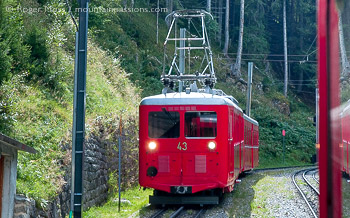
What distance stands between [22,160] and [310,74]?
43.8 meters

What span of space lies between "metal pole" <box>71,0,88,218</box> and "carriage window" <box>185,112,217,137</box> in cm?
349

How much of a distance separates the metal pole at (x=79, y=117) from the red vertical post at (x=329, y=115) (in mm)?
7558

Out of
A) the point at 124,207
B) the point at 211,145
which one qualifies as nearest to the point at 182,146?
the point at 211,145

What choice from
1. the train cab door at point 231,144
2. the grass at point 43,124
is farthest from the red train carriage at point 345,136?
the train cab door at point 231,144

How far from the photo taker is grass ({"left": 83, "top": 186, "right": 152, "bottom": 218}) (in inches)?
482

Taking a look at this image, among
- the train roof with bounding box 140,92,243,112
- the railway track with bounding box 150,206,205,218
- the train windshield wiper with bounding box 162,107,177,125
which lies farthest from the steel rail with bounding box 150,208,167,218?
the train roof with bounding box 140,92,243,112

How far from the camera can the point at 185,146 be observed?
1286 centimetres

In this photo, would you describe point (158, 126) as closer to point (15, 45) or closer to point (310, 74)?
point (15, 45)

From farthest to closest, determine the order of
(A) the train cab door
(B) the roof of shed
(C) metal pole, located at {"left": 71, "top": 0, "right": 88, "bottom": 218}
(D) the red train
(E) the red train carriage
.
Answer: (A) the train cab door, (D) the red train, (C) metal pole, located at {"left": 71, "top": 0, "right": 88, "bottom": 218}, (B) the roof of shed, (E) the red train carriage

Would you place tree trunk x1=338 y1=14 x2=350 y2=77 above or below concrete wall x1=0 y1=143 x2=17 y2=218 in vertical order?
above

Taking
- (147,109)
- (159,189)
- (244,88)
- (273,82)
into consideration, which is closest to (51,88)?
(147,109)

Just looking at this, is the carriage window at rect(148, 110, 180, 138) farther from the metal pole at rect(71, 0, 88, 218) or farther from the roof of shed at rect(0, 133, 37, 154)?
the roof of shed at rect(0, 133, 37, 154)

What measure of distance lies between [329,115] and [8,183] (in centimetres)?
661

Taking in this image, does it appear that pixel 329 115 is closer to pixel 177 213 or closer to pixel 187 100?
pixel 177 213
